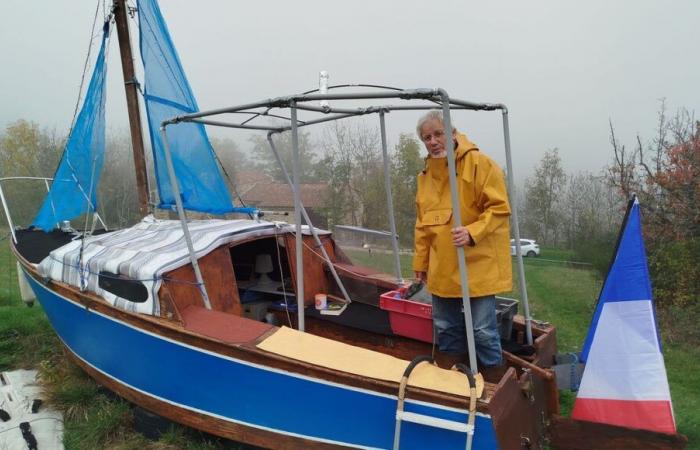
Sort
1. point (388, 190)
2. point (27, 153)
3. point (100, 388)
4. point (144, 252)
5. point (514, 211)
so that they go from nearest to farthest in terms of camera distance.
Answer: point (514, 211)
point (144, 252)
point (388, 190)
point (100, 388)
point (27, 153)

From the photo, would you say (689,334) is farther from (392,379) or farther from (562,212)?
(562,212)

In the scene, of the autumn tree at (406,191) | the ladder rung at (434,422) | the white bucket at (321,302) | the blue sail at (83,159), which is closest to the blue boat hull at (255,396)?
the ladder rung at (434,422)

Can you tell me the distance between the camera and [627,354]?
128 inches

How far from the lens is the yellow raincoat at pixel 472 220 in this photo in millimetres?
2818

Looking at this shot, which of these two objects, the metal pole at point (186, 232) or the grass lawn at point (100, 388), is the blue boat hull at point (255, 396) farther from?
the metal pole at point (186, 232)

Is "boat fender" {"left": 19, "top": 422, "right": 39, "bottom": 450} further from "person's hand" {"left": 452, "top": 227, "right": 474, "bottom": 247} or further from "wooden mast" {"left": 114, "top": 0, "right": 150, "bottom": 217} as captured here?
"person's hand" {"left": 452, "top": 227, "right": 474, "bottom": 247}

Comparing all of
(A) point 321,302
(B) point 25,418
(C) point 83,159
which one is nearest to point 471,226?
(A) point 321,302

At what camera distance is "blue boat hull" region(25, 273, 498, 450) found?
2732 millimetres

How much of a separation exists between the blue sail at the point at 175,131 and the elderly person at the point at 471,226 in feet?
8.01

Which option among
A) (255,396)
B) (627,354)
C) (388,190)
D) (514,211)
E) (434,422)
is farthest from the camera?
(388,190)

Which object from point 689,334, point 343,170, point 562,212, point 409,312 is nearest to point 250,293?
point 409,312

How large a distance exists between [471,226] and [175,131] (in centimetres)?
319

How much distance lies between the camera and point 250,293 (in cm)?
491

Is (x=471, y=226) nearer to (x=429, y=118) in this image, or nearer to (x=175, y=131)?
(x=429, y=118)
